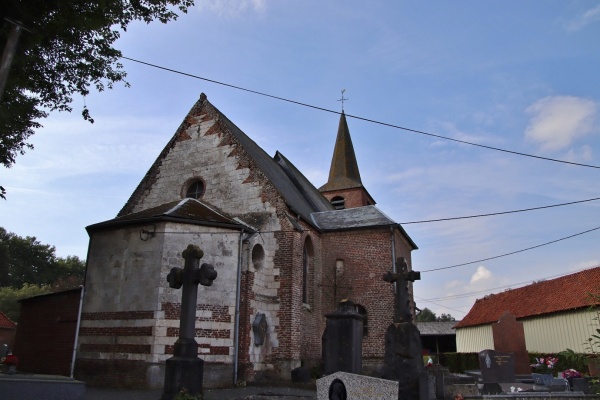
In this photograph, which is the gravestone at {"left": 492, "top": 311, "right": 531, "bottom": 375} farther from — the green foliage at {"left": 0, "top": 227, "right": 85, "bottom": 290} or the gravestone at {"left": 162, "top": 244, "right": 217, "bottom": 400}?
the green foliage at {"left": 0, "top": 227, "right": 85, "bottom": 290}

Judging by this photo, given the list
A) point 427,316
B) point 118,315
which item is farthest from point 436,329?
point 427,316

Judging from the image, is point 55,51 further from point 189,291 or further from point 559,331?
point 559,331

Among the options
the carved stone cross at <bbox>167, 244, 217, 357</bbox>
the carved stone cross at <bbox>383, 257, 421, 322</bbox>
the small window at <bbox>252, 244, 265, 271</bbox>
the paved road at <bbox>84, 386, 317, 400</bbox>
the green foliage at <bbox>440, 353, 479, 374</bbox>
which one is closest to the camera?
the carved stone cross at <bbox>167, 244, 217, 357</bbox>

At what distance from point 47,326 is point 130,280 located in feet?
11.7

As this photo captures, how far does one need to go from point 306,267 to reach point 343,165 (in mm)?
17107

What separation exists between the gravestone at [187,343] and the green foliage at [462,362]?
23185 millimetres

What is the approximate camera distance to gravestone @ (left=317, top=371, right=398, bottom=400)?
6457mm

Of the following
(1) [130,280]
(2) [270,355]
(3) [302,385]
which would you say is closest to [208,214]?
(1) [130,280]

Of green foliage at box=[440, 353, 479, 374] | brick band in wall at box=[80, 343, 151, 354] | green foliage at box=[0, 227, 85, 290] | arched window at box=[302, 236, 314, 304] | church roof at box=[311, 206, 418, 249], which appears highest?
green foliage at box=[0, 227, 85, 290]

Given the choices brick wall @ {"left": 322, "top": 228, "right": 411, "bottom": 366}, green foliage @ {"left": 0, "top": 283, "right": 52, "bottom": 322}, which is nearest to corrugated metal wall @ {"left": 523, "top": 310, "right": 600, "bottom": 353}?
brick wall @ {"left": 322, "top": 228, "right": 411, "bottom": 366}

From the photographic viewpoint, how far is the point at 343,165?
1275 inches

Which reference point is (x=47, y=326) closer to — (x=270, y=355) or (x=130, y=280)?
(x=130, y=280)

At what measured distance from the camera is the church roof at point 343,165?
31.0 m

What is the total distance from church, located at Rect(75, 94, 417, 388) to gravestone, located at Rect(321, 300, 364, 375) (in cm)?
496
